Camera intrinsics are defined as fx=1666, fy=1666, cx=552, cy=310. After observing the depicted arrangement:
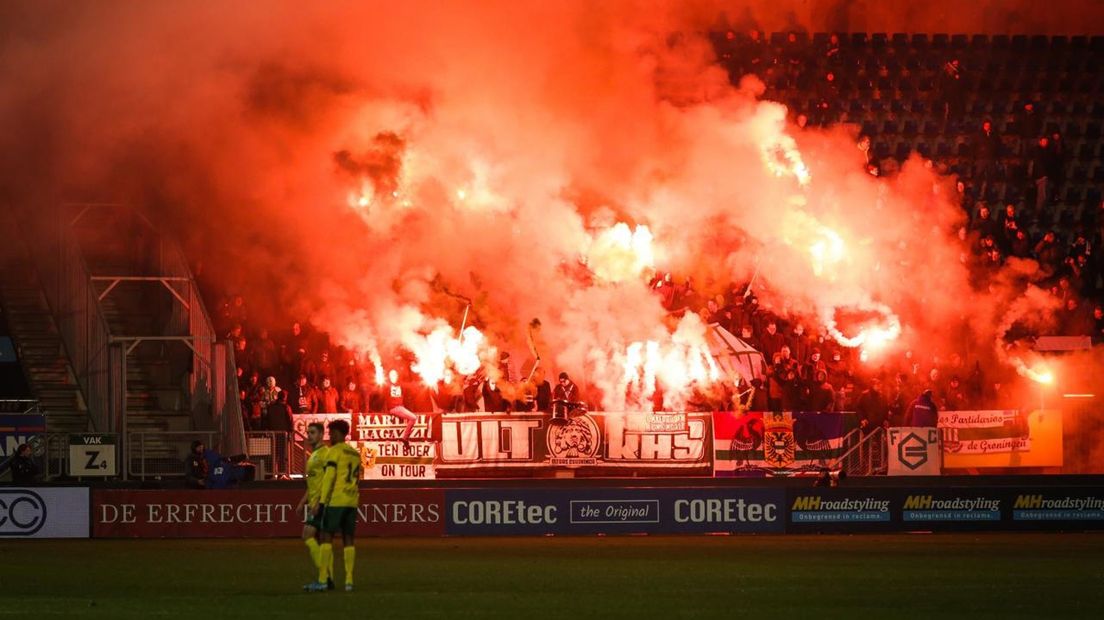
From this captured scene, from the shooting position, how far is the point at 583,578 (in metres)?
18.3

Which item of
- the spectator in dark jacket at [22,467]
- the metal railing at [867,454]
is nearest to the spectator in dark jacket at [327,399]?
the spectator in dark jacket at [22,467]

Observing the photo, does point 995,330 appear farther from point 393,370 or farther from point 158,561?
point 158,561

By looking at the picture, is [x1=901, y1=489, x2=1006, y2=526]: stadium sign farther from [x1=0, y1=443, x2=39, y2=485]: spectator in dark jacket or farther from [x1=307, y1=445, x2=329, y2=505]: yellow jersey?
[x1=0, y1=443, x2=39, y2=485]: spectator in dark jacket

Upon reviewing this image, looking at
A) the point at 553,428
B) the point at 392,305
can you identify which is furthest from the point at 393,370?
the point at 553,428

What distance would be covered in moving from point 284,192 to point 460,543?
9606mm

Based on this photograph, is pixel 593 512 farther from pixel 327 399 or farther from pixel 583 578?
pixel 583 578

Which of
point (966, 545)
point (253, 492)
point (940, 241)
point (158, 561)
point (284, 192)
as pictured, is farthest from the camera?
point (940, 241)

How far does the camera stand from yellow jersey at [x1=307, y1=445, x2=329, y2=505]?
16.8 metres

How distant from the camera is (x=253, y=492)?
25.9m

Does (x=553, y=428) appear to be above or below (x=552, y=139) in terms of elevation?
below

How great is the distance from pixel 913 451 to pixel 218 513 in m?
12.4

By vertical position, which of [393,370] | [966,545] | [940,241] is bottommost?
[966,545]

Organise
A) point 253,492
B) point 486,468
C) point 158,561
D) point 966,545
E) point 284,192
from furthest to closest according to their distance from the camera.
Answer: point 284,192 → point 486,468 → point 253,492 → point 966,545 → point 158,561

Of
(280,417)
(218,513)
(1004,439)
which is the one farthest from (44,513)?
(1004,439)
